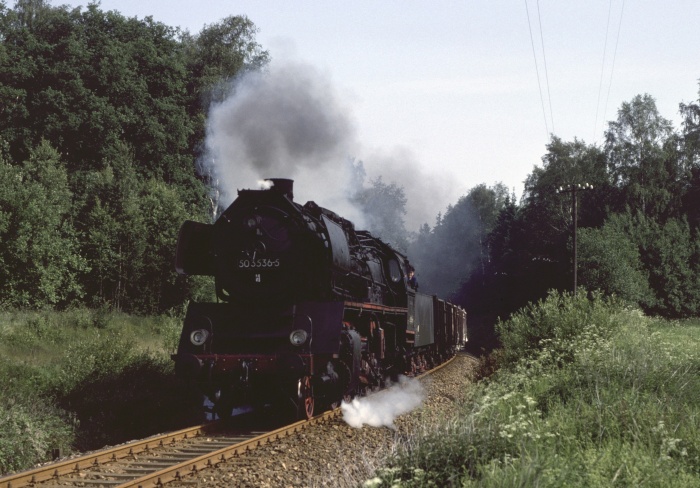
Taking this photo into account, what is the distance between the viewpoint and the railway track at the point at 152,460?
7.69 m

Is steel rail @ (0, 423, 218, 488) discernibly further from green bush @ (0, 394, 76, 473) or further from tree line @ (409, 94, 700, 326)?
tree line @ (409, 94, 700, 326)

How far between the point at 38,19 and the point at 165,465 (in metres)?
39.5

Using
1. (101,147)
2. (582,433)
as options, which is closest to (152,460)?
(582,433)

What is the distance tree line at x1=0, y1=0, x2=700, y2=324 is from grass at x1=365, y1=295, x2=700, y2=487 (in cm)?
2139

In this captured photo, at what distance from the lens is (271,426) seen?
11.7m

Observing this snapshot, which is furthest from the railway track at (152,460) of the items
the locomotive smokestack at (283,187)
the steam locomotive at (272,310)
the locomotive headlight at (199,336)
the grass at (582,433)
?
the locomotive smokestack at (283,187)

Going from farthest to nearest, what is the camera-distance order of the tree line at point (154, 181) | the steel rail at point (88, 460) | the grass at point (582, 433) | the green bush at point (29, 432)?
the tree line at point (154, 181), the green bush at point (29, 432), the steel rail at point (88, 460), the grass at point (582, 433)

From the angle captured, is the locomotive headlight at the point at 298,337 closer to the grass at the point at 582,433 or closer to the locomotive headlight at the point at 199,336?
the locomotive headlight at the point at 199,336

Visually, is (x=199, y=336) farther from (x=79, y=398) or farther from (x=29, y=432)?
(x=79, y=398)

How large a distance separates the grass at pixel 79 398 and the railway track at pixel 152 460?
1.76 m

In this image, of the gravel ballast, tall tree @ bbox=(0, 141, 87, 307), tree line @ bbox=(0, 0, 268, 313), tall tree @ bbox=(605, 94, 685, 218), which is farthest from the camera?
tall tree @ bbox=(605, 94, 685, 218)

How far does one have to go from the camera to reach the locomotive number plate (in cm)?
1211

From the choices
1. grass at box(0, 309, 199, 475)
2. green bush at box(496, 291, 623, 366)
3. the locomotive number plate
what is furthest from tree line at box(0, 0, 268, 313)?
the locomotive number plate

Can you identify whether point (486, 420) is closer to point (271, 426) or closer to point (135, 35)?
point (271, 426)
